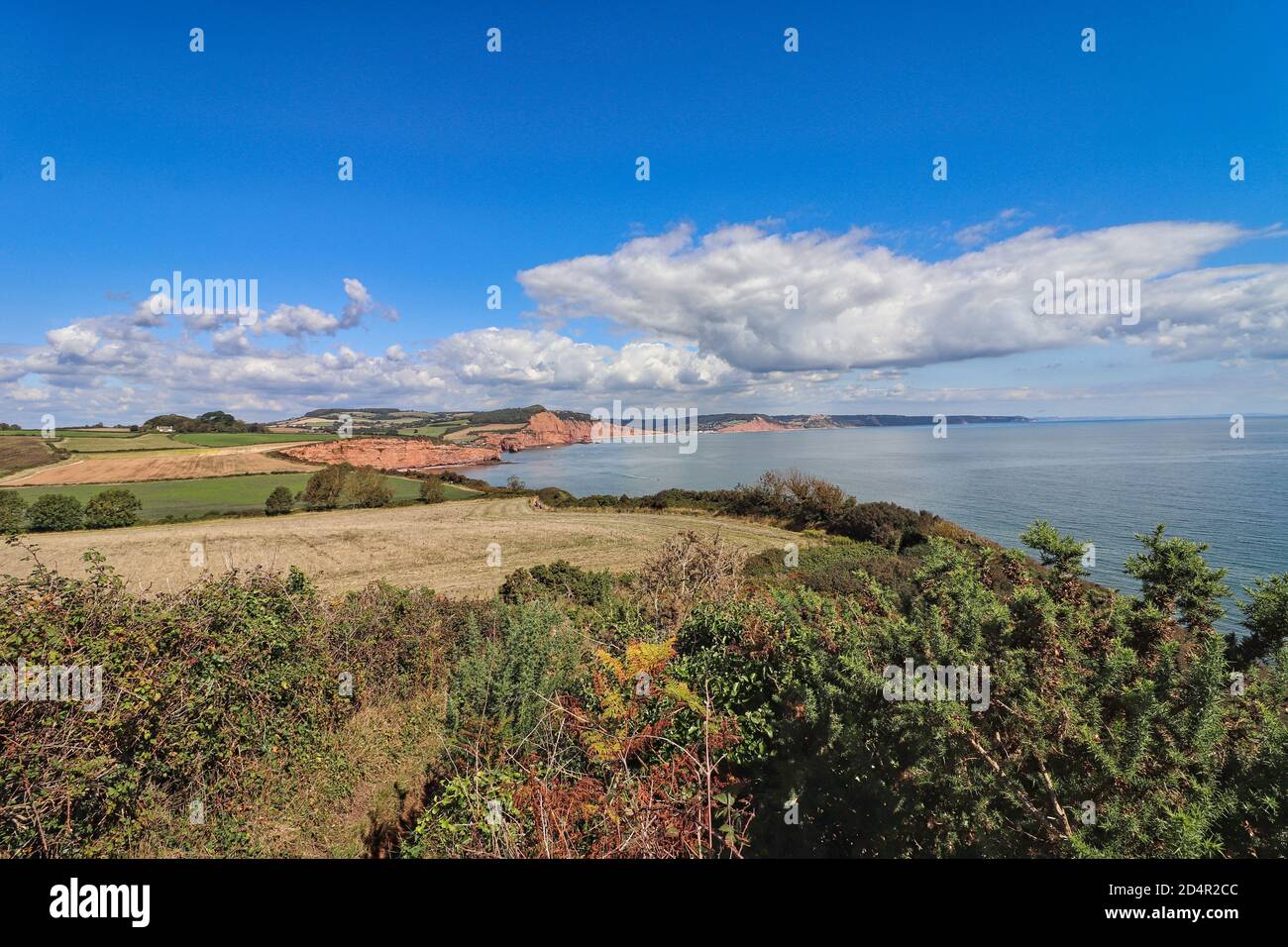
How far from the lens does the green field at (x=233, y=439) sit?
7038cm

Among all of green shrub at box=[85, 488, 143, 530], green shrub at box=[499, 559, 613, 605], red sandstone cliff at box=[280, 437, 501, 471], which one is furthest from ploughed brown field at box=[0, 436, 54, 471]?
green shrub at box=[499, 559, 613, 605]

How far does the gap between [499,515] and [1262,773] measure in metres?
45.6

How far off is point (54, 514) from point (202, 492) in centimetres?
1175

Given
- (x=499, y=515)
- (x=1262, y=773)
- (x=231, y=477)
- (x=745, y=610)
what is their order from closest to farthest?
(x=1262, y=773), (x=745, y=610), (x=499, y=515), (x=231, y=477)

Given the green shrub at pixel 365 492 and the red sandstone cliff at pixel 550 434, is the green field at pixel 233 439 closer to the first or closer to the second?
the green shrub at pixel 365 492

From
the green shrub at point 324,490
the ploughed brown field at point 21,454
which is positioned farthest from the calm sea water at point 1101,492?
the ploughed brown field at point 21,454

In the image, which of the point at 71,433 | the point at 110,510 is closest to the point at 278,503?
the point at 110,510

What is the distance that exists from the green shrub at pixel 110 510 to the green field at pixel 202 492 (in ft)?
4.35

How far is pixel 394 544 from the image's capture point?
112 ft

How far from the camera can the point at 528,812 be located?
3.81m

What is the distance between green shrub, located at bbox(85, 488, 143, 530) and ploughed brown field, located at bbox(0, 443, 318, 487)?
12.2m

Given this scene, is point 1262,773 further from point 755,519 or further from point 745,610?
point 755,519

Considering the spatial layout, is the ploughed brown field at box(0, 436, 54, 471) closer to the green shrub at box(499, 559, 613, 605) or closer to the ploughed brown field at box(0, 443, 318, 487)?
the ploughed brown field at box(0, 443, 318, 487)
